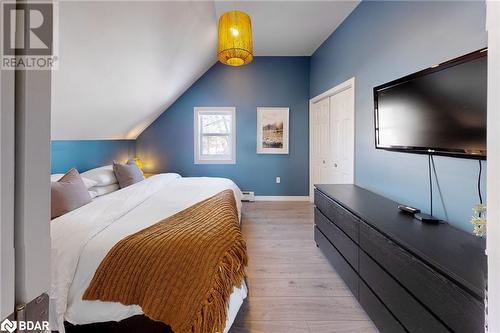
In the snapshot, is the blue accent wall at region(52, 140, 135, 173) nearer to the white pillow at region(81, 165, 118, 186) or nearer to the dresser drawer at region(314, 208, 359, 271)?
the white pillow at region(81, 165, 118, 186)

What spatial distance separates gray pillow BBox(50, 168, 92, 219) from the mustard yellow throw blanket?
30.2 inches

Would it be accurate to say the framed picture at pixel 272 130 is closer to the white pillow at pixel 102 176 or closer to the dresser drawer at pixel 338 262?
the dresser drawer at pixel 338 262

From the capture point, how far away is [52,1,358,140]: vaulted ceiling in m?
2.07

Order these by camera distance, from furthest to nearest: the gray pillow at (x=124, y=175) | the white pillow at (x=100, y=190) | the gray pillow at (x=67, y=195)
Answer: the gray pillow at (x=124, y=175) < the white pillow at (x=100, y=190) < the gray pillow at (x=67, y=195)

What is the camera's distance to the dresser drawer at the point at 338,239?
1.94 m

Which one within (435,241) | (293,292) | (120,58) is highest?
(120,58)

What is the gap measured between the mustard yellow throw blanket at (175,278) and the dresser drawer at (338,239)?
935 millimetres

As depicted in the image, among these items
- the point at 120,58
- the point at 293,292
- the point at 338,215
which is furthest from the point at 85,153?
the point at 338,215

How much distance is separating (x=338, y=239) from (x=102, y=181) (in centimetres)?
261

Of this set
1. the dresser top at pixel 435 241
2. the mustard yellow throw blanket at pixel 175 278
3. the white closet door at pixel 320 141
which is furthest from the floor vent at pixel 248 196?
the mustard yellow throw blanket at pixel 175 278

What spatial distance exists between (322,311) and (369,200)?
1.04 m

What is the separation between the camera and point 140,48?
266 centimetres

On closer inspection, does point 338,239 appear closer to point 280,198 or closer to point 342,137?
point 342,137
